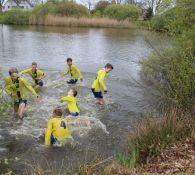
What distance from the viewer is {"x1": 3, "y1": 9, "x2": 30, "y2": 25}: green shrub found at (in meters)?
58.1

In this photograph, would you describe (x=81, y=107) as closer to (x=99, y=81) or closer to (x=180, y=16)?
(x=99, y=81)

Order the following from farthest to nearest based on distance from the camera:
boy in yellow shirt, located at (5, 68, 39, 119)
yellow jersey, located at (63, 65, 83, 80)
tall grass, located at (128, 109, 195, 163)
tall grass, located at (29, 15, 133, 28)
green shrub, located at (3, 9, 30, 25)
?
green shrub, located at (3, 9, 30, 25), tall grass, located at (29, 15, 133, 28), yellow jersey, located at (63, 65, 83, 80), boy in yellow shirt, located at (5, 68, 39, 119), tall grass, located at (128, 109, 195, 163)

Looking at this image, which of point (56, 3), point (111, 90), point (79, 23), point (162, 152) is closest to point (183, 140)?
point (162, 152)

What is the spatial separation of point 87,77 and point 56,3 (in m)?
46.6

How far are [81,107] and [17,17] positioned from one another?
1834 inches

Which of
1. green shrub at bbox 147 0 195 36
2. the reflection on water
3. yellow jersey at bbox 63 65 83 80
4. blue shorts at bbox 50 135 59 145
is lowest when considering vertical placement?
the reflection on water

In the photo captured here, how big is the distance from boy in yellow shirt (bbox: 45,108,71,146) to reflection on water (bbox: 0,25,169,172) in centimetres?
31

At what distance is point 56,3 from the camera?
65.1 metres

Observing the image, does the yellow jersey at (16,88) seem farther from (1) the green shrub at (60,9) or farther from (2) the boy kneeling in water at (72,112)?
(1) the green shrub at (60,9)

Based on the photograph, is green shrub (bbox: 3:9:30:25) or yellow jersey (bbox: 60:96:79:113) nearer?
yellow jersey (bbox: 60:96:79:113)

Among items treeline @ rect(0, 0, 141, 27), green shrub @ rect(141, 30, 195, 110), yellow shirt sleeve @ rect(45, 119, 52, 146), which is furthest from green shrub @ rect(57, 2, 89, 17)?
yellow shirt sleeve @ rect(45, 119, 52, 146)

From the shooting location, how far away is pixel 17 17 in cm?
5866

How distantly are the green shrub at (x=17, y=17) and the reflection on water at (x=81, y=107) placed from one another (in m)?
27.6

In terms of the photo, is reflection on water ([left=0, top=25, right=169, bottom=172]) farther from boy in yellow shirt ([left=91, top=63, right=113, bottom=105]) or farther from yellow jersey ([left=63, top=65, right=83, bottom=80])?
yellow jersey ([left=63, top=65, right=83, bottom=80])
